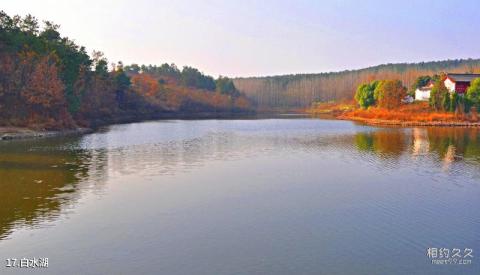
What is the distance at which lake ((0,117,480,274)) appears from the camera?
1689cm

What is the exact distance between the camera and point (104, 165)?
128 feet

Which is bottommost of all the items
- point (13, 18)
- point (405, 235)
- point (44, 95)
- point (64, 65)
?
point (405, 235)

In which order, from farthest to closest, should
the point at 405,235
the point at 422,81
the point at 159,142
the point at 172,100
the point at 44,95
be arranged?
the point at 172,100 < the point at 422,81 < the point at 44,95 < the point at 159,142 < the point at 405,235

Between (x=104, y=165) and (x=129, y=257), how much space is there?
23.5m

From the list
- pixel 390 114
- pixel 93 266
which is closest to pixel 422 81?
pixel 390 114

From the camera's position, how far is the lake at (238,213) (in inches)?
665

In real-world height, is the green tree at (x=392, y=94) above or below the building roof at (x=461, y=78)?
below

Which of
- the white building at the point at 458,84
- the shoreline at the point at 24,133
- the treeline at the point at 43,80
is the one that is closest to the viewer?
the shoreline at the point at 24,133

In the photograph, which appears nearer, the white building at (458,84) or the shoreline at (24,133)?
the shoreline at (24,133)

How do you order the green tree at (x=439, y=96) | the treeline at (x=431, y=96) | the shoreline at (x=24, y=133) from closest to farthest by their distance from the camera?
the shoreline at (x=24, y=133), the treeline at (x=431, y=96), the green tree at (x=439, y=96)

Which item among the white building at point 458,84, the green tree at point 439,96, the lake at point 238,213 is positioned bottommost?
the lake at point 238,213

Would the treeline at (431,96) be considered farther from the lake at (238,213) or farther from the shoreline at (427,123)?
the lake at (238,213)

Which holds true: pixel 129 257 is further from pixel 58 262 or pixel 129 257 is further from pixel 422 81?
pixel 422 81

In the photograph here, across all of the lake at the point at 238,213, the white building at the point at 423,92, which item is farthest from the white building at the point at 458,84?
the lake at the point at 238,213
